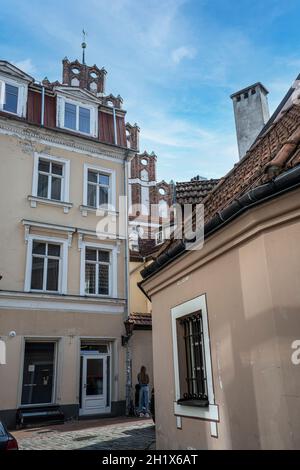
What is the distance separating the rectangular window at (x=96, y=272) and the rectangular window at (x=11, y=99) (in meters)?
6.36

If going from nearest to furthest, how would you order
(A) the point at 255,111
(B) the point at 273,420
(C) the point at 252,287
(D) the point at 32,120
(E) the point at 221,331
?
(B) the point at 273,420 < (C) the point at 252,287 < (E) the point at 221,331 < (A) the point at 255,111 < (D) the point at 32,120

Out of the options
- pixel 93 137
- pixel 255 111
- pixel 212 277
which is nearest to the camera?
pixel 212 277

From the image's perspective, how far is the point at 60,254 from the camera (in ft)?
50.5

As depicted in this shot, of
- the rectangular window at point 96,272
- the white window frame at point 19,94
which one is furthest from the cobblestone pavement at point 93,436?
the white window frame at point 19,94

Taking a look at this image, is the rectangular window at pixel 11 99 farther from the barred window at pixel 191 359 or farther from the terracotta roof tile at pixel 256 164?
the barred window at pixel 191 359

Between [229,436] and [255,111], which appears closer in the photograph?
[229,436]

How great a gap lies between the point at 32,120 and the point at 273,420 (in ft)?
49.7

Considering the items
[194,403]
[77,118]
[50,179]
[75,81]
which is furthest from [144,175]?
[194,403]

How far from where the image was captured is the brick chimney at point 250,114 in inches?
433

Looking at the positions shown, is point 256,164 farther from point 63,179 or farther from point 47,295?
point 63,179

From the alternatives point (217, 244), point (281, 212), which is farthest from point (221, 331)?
point (281, 212)

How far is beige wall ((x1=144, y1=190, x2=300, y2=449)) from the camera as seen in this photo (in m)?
3.98

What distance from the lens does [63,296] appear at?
14.7 m

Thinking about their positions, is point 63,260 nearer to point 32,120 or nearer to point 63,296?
point 63,296
